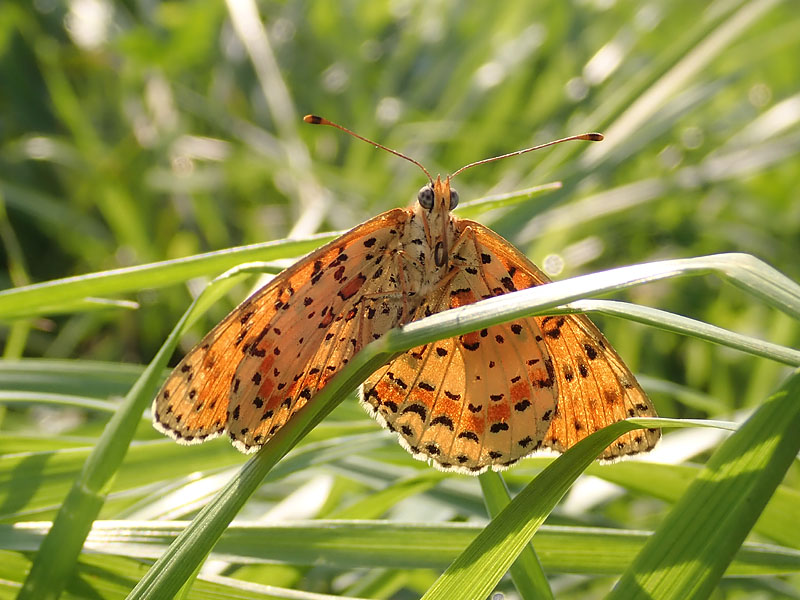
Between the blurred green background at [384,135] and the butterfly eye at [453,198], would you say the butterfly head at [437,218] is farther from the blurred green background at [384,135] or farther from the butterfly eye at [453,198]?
the blurred green background at [384,135]

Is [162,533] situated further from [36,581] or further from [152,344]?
[152,344]

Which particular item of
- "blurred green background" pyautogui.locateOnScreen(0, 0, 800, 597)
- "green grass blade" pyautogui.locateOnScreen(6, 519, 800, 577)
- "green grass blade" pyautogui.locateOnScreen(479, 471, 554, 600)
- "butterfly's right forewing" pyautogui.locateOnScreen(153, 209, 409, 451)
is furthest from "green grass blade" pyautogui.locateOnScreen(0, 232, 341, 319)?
"blurred green background" pyautogui.locateOnScreen(0, 0, 800, 597)

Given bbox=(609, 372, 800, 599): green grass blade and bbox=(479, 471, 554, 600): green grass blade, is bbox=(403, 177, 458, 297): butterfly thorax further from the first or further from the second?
bbox=(609, 372, 800, 599): green grass blade

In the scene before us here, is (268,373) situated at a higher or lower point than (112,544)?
higher

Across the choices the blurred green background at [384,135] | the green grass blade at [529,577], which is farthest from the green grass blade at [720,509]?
the blurred green background at [384,135]

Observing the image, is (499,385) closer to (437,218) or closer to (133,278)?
(437,218)

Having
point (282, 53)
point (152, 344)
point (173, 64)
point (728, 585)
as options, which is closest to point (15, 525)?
point (728, 585)
